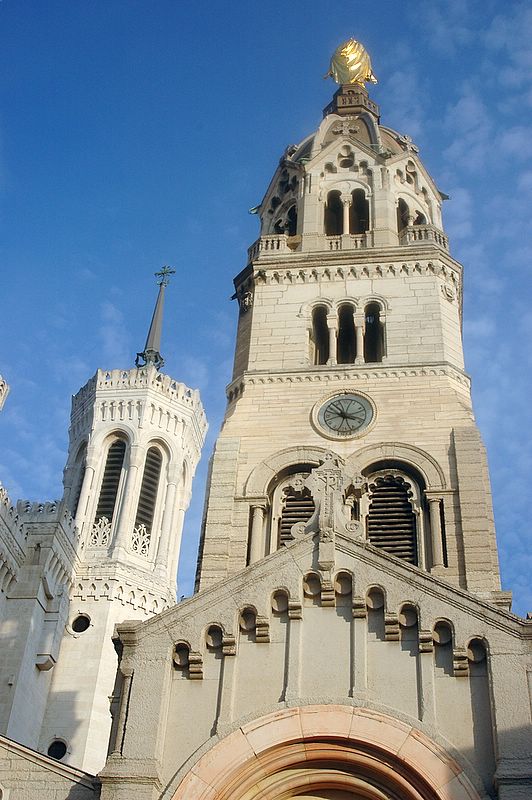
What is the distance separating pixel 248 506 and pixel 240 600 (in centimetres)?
680

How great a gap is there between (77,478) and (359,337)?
27279mm

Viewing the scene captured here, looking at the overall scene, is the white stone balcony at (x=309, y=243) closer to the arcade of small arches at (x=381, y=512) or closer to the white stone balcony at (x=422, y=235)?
the white stone balcony at (x=422, y=235)

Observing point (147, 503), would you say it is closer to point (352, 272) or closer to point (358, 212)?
point (358, 212)

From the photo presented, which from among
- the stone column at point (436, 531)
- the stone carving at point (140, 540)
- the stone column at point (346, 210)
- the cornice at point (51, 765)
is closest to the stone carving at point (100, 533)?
the stone carving at point (140, 540)

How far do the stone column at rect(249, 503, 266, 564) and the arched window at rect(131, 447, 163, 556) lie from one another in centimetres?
2510

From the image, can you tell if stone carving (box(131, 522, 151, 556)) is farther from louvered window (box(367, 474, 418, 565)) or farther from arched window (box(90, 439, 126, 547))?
louvered window (box(367, 474, 418, 565))

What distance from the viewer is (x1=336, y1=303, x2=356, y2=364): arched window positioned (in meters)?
29.3

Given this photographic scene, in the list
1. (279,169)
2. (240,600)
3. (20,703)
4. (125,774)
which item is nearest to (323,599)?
(240,600)

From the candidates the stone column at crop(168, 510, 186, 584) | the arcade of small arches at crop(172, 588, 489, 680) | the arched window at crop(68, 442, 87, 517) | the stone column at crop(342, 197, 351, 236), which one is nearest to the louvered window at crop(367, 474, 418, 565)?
the arcade of small arches at crop(172, 588, 489, 680)

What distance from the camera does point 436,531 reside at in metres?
23.2

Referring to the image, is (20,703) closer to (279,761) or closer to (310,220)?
(310,220)

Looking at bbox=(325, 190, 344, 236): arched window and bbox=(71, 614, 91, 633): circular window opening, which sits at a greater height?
bbox=(325, 190, 344, 236): arched window

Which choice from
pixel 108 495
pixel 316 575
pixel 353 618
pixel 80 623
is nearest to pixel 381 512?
pixel 316 575

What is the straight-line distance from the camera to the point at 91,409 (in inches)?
2130
